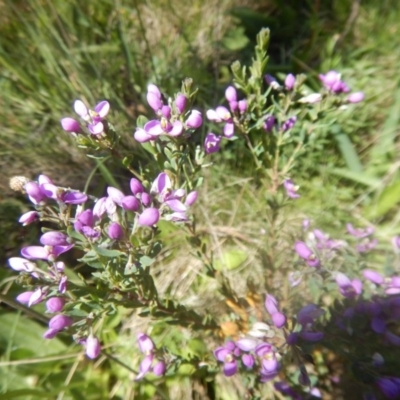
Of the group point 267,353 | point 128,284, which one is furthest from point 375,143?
point 128,284

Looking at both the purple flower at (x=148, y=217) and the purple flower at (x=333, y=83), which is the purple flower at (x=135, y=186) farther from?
the purple flower at (x=333, y=83)

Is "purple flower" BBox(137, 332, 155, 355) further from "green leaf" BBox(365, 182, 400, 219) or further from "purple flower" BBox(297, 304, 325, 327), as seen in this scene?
"green leaf" BBox(365, 182, 400, 219)

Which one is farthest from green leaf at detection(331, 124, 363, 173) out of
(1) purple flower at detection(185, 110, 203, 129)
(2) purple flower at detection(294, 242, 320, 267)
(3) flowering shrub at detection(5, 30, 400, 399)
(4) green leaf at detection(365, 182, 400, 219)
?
(1) purple flower at detection(185, 110, 203, 129)

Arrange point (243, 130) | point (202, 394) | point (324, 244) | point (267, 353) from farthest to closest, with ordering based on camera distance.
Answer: point (202, 394) < point (324, 244) < point (243, 130) < point (267, 353)

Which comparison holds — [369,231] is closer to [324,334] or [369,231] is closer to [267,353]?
[324,334]

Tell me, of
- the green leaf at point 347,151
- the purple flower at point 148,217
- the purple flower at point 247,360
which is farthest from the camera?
the green leaf at point 347,151

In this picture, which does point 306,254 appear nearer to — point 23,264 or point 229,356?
point 229,356

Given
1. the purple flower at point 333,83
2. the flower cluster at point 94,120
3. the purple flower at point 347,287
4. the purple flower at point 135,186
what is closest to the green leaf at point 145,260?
the purple flower at point 135,186
